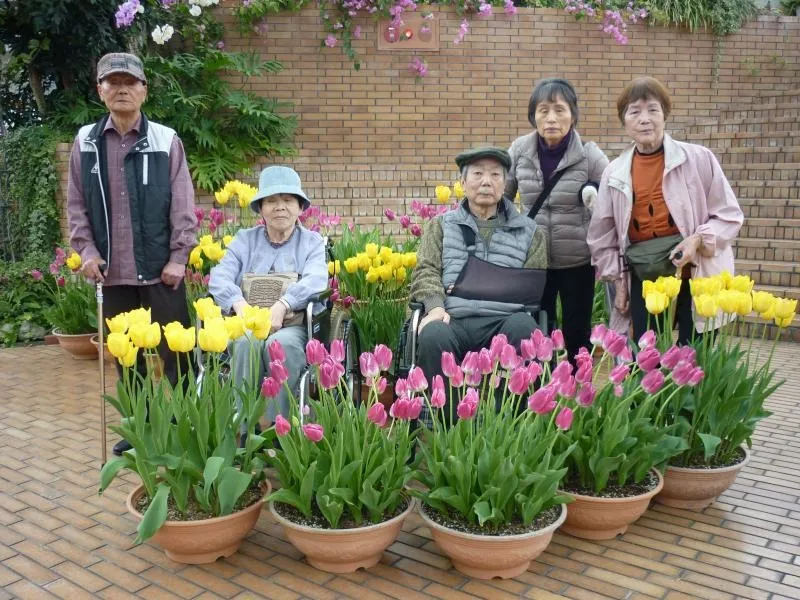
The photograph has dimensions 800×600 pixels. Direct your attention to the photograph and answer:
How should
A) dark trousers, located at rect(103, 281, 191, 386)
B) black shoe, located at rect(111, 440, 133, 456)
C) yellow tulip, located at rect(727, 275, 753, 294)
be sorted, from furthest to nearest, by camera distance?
dark trousers, located at rect(103, 281, 191, 386)
black shoe, located at rect(111, 440, 133, 456)
yellow tulip, located at rect(727, 275, 753, 294)

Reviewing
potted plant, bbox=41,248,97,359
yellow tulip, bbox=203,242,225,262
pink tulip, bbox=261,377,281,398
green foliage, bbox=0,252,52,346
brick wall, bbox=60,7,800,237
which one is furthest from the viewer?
brick wall, bbox=60,7,800,237

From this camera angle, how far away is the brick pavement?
7.72ft

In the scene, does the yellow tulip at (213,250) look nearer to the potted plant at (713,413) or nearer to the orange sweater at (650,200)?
the orange sweater at (650,200)

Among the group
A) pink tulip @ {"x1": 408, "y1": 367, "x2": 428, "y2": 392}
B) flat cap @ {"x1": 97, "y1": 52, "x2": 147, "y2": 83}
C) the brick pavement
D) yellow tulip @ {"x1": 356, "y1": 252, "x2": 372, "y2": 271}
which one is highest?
flat cap @ {"x1": 97, "y1": 52, "x2": 147, "y2": 83}

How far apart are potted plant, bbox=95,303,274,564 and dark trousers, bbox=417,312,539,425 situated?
0.83m

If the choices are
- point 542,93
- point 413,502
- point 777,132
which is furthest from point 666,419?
point 777,132

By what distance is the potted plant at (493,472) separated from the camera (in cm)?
228

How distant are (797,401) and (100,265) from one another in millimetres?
3912

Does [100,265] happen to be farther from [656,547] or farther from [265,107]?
[265,107]

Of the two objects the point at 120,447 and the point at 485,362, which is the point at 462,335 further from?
the point at 120,447

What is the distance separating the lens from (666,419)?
2924mm

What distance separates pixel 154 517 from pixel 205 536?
0.20 meters

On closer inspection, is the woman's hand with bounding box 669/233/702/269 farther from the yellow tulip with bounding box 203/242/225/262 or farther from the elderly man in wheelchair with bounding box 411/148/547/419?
the yellow tulip with bounding box 203/242/225/262

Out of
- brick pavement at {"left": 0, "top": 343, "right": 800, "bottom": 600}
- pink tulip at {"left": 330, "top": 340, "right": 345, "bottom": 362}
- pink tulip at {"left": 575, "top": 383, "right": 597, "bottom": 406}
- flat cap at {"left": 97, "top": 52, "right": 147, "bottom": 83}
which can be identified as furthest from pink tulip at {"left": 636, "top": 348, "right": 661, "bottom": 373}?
flat cap at {"left": 97, "top": 52, "right": 147, "bottom": 83}
